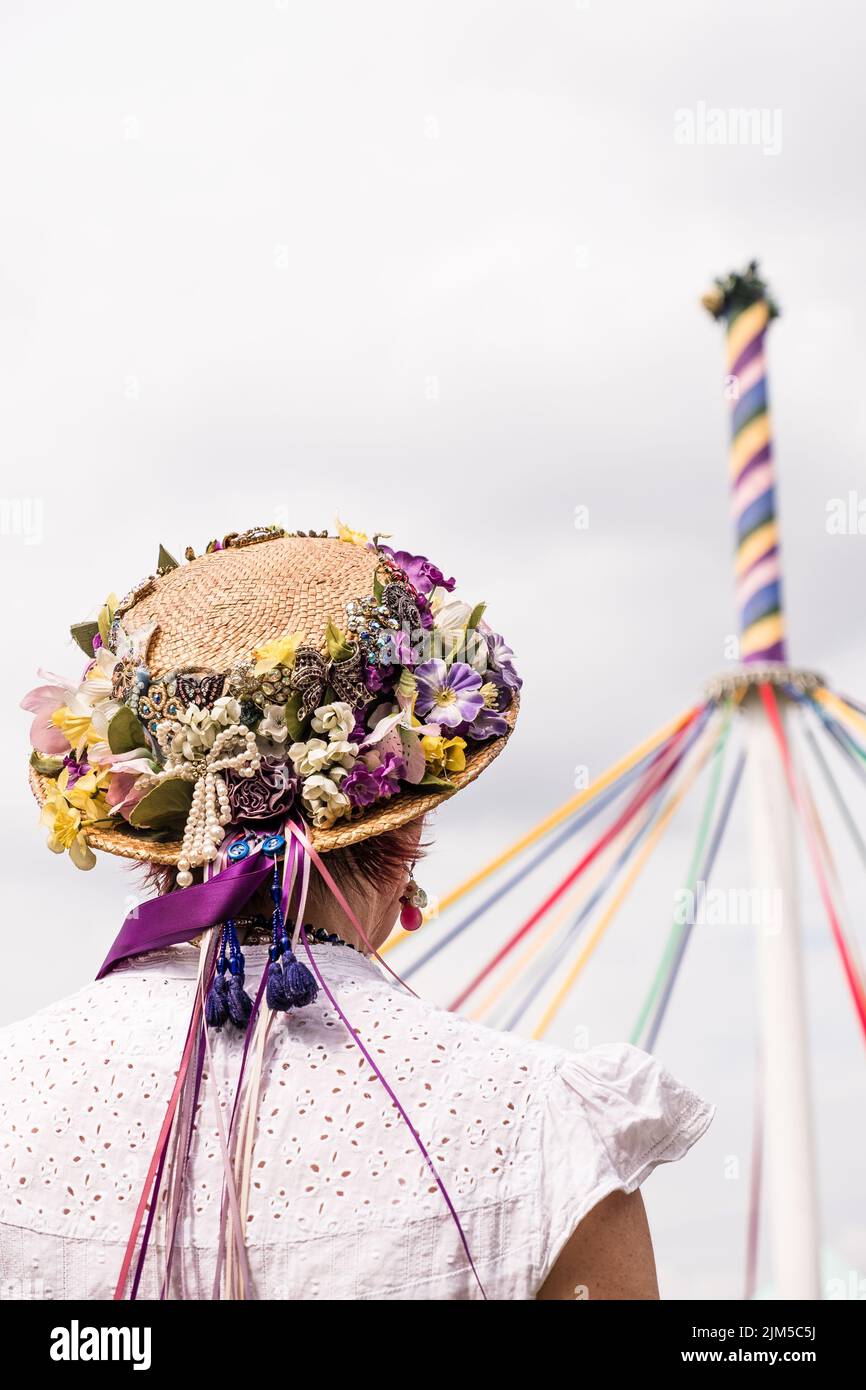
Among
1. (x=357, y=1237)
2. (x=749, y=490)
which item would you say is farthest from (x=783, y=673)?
(x=357, y=1237)

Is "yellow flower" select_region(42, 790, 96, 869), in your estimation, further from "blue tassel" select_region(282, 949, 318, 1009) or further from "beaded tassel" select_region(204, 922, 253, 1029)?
"blue tassel" select_region(282, 949, 318, 1009)

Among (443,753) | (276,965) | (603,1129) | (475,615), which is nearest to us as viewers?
(603,1129)

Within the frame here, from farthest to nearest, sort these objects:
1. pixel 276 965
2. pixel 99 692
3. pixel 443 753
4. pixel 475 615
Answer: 1. pixel 475 615
2. pixel 99 692
3. pixel 443 753
4. pixel 276 965

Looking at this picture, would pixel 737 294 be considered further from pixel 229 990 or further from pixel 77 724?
pixel 77 724

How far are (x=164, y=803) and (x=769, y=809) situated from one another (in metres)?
1.09

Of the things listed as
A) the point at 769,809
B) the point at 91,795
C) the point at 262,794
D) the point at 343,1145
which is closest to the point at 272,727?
the point at 262,794

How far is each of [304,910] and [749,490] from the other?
0.98 metres

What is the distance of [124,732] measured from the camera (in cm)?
247

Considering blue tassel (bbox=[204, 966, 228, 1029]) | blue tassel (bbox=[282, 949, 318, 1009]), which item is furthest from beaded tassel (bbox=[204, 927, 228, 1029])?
blue tassel (bbox=[282, 949, 318, 1009])

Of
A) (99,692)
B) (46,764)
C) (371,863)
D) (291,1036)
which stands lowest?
(291,1036)

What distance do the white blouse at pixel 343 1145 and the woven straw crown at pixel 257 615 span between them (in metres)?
0.25

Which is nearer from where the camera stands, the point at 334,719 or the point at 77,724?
the point at 334,719

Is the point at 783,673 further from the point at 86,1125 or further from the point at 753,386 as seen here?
the point at 86,1125
